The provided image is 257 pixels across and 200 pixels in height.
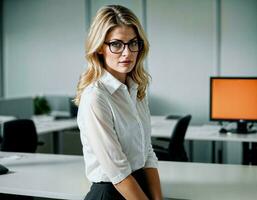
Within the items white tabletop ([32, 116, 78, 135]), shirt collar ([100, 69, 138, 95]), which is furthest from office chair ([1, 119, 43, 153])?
shirt collar ([100, 69, 138, 95])

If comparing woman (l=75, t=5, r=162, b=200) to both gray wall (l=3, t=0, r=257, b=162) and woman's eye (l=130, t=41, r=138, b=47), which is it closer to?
woman's eye (l=130, t=41, r=138, b=47)

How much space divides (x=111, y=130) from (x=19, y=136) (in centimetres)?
248

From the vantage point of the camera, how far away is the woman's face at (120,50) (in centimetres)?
168

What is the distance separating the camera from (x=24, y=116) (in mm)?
5309

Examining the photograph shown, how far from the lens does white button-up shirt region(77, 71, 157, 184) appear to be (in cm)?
162

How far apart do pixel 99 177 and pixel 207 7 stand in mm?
4334

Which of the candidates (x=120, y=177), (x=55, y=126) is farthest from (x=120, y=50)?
(x=55, y=126)

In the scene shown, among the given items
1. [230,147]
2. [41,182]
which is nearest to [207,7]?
[230,147]

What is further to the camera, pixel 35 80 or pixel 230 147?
pixel 35 80

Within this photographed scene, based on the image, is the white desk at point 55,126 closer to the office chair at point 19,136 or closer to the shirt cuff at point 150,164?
the office chair at point 19,136

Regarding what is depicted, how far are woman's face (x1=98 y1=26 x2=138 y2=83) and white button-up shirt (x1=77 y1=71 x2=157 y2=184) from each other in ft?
0.17

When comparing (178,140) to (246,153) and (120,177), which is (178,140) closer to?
(246,153)

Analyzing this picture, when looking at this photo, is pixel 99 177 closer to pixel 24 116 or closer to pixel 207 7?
pixel 24 116

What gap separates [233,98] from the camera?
3.96m
